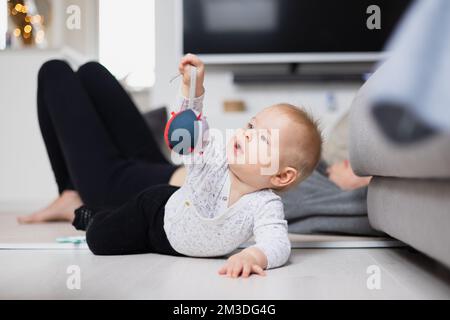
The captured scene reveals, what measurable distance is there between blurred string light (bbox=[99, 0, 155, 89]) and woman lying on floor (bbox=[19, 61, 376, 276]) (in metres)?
1.82

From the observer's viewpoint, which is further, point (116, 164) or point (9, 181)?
point (9, 181)

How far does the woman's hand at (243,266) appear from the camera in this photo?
0.93m

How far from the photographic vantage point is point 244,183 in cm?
107

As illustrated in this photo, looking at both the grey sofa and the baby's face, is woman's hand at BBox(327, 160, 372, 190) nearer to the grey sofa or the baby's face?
the grey sofa

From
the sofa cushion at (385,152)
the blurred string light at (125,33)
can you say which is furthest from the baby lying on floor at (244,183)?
the blurred string light at (125,33)

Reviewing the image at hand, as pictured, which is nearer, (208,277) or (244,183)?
(208,277)

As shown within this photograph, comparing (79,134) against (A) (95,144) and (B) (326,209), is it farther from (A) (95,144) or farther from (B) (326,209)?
(B) (326,209)

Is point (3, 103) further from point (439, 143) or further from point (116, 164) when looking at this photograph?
point (439, 143)

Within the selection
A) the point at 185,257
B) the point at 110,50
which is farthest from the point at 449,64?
the point at 110,50

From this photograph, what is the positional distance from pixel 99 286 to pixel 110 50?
2.98 m

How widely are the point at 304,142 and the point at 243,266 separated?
0.26 metres

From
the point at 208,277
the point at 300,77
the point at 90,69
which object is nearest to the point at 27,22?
the point at 300,77

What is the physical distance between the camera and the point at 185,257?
1.15 m

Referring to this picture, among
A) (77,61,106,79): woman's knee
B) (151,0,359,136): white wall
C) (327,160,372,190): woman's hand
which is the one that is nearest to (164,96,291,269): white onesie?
(327,160,372,190): woman's hand
